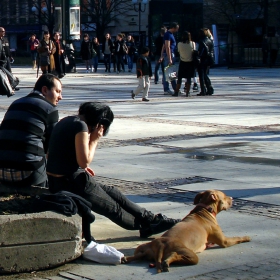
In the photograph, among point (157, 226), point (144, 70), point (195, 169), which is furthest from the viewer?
point (144, 70)

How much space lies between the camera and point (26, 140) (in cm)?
602

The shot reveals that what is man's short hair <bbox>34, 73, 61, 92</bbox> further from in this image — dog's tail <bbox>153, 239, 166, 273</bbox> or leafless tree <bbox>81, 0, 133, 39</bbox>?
leafless tree <bbox>81, 0, 133, 39</bbox>

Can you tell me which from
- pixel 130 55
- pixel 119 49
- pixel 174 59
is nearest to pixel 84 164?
pixel 174 59

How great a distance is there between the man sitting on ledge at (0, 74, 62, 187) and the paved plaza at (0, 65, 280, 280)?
730 millimetres

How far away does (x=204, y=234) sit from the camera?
550cm

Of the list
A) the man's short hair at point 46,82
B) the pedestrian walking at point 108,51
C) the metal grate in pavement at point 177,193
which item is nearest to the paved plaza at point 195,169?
the metal grate in pavement at point 177,193

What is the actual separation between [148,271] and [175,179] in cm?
332

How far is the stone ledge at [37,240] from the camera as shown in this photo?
498 centimetres

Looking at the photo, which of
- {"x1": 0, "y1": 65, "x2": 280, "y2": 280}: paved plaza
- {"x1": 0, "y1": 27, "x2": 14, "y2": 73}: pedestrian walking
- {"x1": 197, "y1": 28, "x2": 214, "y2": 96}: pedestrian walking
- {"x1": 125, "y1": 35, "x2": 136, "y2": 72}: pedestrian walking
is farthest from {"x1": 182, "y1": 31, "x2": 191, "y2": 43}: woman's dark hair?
{"x1": 125, "y1": 35, "x2": 136, "y2": 72}: pedestrian walking

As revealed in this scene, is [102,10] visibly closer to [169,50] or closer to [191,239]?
[169,50]

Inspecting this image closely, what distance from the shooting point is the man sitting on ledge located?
19.7ft

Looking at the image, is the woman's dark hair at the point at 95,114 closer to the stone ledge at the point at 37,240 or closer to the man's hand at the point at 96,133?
the man's hand at the point at 96,133

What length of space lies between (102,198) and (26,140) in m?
0.81

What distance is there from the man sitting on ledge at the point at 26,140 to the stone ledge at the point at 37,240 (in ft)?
2.93
